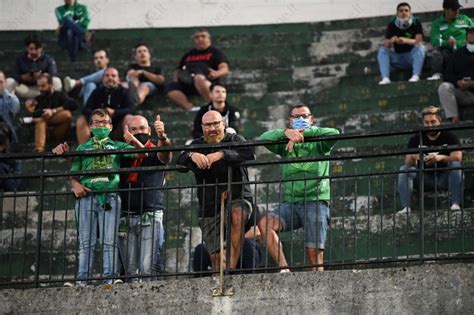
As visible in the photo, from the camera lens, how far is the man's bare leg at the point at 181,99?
73.2ft

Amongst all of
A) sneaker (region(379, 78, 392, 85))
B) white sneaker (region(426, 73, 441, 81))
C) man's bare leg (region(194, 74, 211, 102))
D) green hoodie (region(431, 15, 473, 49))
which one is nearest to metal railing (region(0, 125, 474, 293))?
Answer: man's bare leg (region(194, 74, 211, 102))

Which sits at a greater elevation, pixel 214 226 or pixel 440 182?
pixel 440 182

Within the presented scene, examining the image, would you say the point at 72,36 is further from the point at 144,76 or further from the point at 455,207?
the point at 455,207

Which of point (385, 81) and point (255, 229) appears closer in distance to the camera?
point (255, 229)

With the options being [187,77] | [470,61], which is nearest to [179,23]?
[187,77]

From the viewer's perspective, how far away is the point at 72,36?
24.5m

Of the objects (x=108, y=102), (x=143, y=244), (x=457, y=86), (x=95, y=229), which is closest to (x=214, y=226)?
(x=143, y=244)

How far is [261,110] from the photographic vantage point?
72.8 feet

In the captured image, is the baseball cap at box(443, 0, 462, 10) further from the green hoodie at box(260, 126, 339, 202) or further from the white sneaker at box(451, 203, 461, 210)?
the green hoodie at box(260, 126, 339, 202)

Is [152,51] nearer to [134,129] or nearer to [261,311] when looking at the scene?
[134,129]

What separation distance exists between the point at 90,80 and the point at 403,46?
434 cm

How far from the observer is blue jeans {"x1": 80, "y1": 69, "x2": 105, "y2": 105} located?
22516 millimetres

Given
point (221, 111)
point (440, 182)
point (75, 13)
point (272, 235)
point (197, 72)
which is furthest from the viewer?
point (75, 13)

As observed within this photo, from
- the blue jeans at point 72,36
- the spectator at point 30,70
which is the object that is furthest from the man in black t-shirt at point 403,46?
the blue jeans at point 72,36
